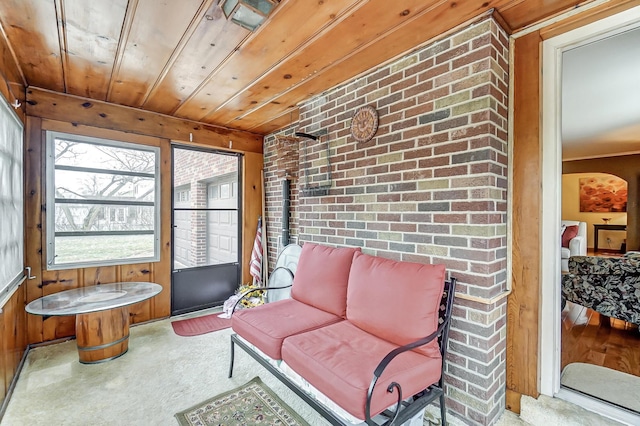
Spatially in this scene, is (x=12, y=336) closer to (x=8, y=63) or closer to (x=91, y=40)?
(x=8, y=63)

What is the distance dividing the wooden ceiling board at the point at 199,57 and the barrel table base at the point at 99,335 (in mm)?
2071

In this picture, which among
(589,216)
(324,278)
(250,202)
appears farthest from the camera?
(589,216)

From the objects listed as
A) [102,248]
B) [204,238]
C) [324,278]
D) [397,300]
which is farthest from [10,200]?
[397,300]

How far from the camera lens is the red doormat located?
3.09 meters

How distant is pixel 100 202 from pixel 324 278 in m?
2.61

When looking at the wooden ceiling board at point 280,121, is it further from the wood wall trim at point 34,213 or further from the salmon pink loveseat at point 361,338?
the wood wall trim at point 34,213

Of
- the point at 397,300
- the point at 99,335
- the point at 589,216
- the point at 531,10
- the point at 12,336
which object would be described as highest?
the point at 531,10

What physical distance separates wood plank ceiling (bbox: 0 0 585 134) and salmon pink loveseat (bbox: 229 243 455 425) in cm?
147

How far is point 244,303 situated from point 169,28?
9.81 feet

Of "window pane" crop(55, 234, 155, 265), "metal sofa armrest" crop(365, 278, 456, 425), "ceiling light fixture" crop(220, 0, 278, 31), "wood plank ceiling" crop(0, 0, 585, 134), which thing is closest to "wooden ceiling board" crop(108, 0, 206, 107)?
"wood plank ceiling" crop(0, 0, 585, 134)

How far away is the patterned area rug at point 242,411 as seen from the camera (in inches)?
68.6

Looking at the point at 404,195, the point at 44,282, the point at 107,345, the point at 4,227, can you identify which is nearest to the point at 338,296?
the point at 404,195

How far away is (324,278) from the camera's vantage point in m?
2.24

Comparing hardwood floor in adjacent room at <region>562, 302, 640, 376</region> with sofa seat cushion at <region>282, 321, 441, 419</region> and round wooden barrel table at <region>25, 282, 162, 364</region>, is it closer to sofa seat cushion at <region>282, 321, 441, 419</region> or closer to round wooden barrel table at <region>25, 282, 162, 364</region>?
sofa seat cushion at <region>282, 321, 441, 419</region>
